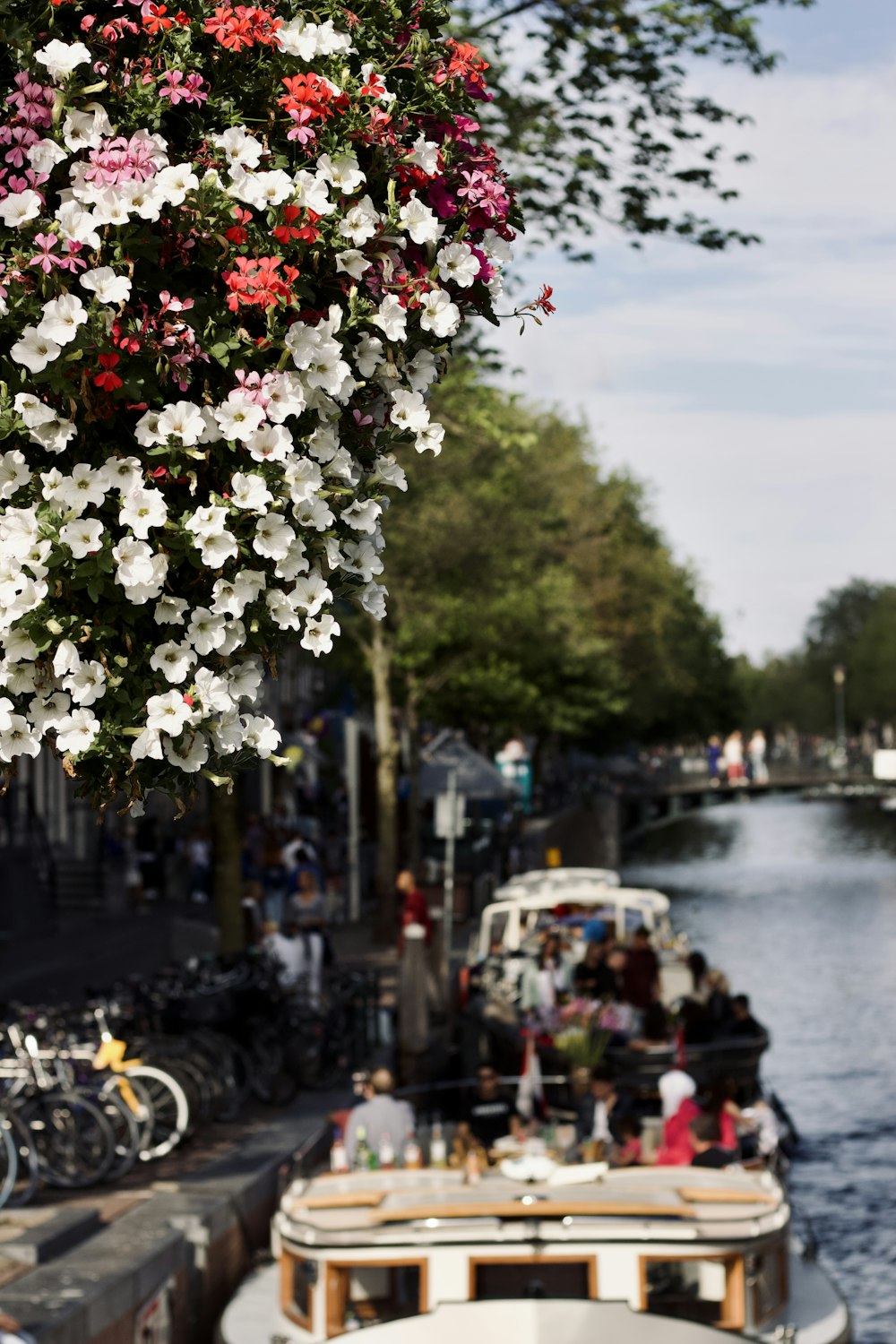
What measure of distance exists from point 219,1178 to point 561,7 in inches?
350

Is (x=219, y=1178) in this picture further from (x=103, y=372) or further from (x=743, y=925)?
(x=743, y=925)

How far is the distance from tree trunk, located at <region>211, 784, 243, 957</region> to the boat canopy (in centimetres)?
631

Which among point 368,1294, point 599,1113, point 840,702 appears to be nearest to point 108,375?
point 368,1294

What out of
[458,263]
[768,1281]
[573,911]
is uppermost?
[458,263]

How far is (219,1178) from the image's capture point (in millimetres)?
15453

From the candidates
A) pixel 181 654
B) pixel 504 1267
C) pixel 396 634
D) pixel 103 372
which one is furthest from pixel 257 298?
Result: pixel 396 634

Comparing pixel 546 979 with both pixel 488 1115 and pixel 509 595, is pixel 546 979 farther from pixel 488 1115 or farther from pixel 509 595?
pixel 509 595

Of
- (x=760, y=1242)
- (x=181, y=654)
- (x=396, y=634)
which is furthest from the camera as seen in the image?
(x=396, y=634)

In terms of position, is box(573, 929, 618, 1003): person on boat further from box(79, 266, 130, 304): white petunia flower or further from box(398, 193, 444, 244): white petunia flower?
box(79, 266, 130, 304): white petunia flower

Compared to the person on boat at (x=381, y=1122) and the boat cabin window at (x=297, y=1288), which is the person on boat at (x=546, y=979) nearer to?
the person on boat at (x=381, y=1122)

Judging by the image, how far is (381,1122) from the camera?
1580 cm

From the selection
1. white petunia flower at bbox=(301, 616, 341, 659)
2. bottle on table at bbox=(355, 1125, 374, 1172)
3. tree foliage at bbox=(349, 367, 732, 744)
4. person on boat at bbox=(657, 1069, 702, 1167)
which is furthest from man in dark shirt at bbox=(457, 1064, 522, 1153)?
white petunia flower at bbox=(301, 616, 341, 659)

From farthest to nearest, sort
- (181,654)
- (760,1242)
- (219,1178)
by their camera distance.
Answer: (219,1178)
(760,1242)
(181,654)

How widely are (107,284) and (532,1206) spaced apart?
10.1 meters
